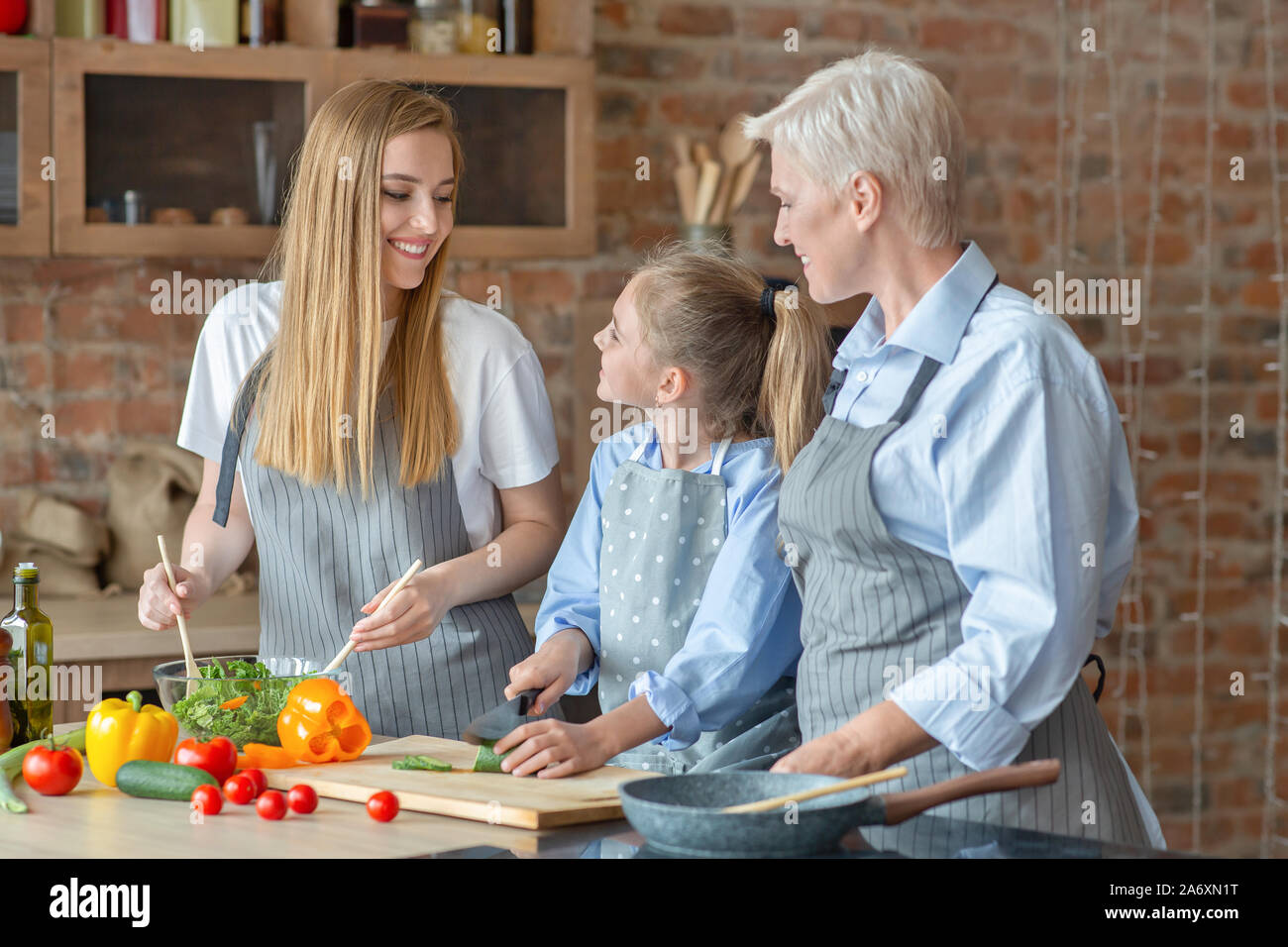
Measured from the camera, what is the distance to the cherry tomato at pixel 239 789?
1323 mm

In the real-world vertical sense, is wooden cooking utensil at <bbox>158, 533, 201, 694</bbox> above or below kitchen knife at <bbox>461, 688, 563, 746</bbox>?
above

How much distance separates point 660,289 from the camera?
1.87 meters

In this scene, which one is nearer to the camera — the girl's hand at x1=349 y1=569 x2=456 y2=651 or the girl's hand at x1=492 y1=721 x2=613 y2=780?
the girl's hand at x1=492 y1=721 x2=613 y2=780

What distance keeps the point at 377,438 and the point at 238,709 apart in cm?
56

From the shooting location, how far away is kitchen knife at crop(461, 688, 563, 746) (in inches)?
58.9

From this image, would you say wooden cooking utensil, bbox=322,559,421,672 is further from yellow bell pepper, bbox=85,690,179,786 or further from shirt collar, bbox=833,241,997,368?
shirt collar, bbox=833,241,997,368

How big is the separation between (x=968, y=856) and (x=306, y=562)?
3.68 ft

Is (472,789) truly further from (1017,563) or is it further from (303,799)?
(1017,563)

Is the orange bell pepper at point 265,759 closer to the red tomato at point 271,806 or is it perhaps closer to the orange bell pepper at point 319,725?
the orange bell pepper at point 319,725

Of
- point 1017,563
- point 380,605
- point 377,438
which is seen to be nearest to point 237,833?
point 380,605

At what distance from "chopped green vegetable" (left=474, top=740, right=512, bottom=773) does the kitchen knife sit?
2 cm

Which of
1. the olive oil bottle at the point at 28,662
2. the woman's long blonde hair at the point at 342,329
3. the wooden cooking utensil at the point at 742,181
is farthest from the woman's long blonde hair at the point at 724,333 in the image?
the wooden cooking utensil at the point at 742,181

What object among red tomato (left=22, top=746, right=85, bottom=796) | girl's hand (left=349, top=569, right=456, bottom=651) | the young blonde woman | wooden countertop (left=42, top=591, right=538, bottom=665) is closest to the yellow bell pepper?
red tomato (left=22, top=746, right=85, bottom=796)
